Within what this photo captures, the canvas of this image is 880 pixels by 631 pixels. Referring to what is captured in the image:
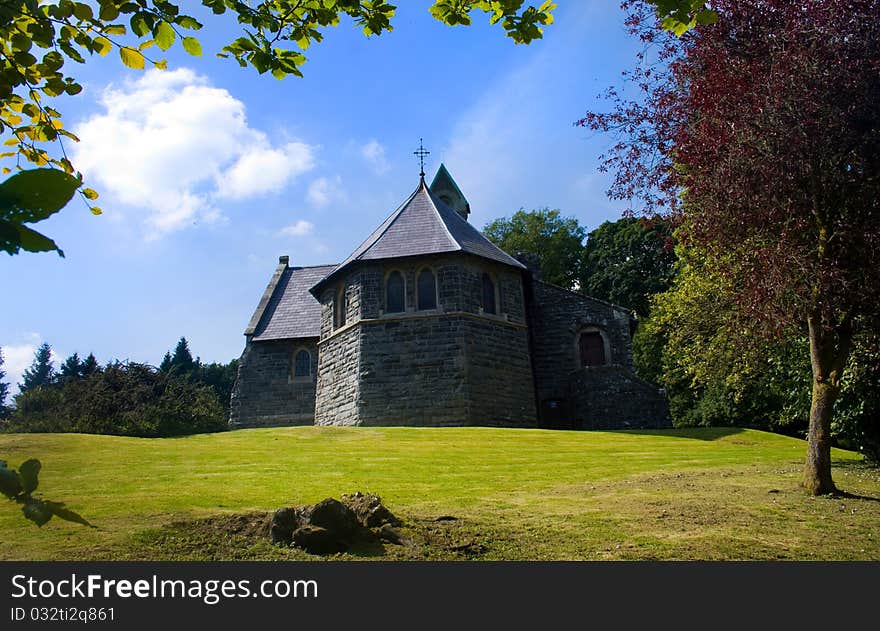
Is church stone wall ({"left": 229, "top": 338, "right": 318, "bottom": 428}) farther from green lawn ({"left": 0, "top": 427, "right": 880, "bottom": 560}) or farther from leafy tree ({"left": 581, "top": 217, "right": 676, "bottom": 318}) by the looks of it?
leafy tree ({"left": 581, "top": 217, "right": 676, "bottom": 318})

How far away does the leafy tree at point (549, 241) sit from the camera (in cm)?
5409

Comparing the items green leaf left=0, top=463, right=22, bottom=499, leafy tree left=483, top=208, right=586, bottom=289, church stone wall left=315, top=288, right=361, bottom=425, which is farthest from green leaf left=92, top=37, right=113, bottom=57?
leafy tree left=483, top=208, right=586, bottom=289

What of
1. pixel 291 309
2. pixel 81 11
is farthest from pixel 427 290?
pixel 81 11

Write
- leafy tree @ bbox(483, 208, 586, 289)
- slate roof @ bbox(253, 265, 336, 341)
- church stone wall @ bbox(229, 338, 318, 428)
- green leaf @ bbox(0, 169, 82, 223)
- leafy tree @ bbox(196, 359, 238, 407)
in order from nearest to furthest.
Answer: green leaf @ bbox(0, 169, 82, 223)
church stone wall @ bbox(229, 338, 318, 428)
slate roof @ bbox(253, 265, 336, 341)
leafy tree @ bbox(483, 208, 586, 289)
leafy tree @ bbox(196, 359, 238, 407)

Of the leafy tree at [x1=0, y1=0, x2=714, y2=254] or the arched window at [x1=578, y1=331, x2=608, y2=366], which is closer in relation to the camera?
the leafy tree at [x1=0, y1=0, x2=714, y2=254]

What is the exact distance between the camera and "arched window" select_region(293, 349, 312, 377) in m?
31.4

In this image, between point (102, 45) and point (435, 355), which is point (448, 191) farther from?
point (102, 45)

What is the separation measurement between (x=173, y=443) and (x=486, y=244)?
14.7m

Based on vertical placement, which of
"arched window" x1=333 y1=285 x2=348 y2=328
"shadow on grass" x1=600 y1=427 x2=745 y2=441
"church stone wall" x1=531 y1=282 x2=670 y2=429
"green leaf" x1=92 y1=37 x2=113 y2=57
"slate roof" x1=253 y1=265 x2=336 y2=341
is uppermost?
"slate roof" x1=253 y1=265 x2=336 y2=341

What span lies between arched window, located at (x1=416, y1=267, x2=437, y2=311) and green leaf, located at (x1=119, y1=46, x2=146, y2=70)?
20.0 meters

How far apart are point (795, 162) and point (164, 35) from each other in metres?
8.18

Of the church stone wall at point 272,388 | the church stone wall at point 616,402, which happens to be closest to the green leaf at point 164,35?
the church stone wall at point 616,402

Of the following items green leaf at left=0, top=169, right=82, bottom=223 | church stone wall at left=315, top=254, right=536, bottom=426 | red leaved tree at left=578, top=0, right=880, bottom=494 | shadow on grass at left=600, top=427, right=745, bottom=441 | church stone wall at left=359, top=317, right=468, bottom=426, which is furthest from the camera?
church stone wall at left=315, top=254, right=536, bottom=426
